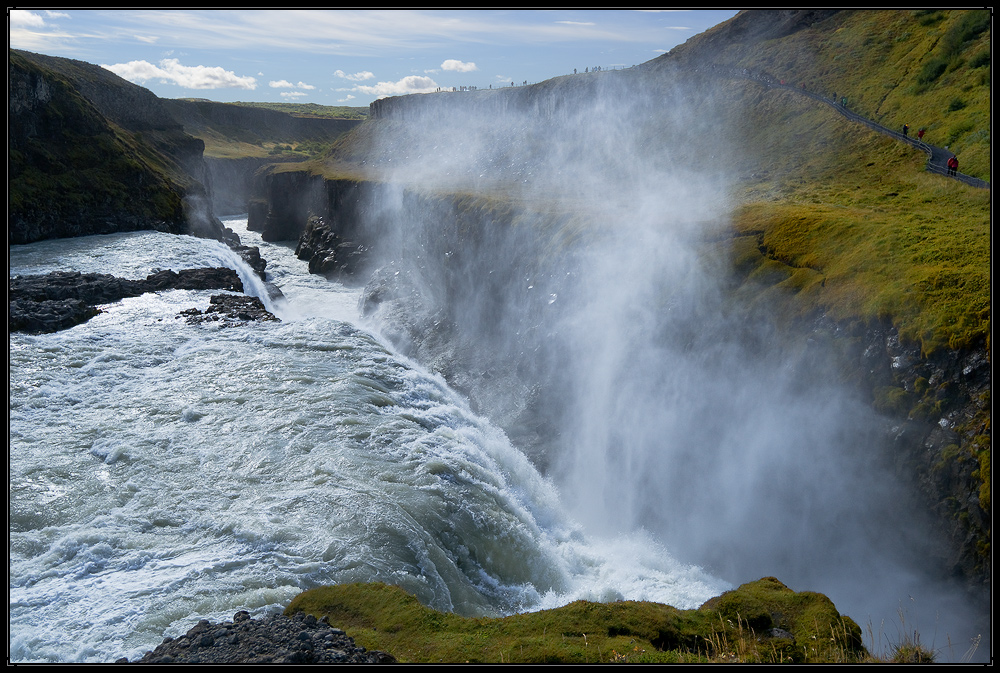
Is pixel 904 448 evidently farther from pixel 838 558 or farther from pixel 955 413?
pixel 838 558

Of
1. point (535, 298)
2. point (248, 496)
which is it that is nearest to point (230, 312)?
point (535, 298)

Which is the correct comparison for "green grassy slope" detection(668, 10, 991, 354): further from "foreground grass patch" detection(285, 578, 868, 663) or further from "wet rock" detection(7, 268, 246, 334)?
"wet rock" detection(7, 268, 246, 334)

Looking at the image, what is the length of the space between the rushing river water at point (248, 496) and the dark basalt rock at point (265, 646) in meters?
2.65

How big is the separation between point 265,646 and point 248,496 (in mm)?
8045

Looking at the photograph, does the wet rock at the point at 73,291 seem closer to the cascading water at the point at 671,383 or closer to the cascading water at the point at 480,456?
the cascading water at the point at 480,456

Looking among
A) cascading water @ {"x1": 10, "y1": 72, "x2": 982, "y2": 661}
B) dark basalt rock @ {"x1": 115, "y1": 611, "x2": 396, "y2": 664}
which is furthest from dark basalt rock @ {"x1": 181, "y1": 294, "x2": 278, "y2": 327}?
dark basalt rock @ {"x1": 115, "y1": 611, "x2": 396, "y2": 664}

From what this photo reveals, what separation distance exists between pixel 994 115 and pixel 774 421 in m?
9.97

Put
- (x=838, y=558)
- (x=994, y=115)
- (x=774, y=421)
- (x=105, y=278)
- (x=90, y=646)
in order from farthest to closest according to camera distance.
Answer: (x=105, y=278), (x=774, y=421), (x=838, y=558), (x=994, y=115), (x=90, y=646)

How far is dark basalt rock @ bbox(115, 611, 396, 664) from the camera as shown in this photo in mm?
8031

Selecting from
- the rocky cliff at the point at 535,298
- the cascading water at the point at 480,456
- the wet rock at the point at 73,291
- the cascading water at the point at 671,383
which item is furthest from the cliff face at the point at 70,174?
the cascading water at the point at 671,383

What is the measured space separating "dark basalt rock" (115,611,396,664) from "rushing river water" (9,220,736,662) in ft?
8.69

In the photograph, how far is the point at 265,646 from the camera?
822 cm

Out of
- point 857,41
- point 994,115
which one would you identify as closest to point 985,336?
point 994,115

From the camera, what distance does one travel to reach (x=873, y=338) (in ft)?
57.8
